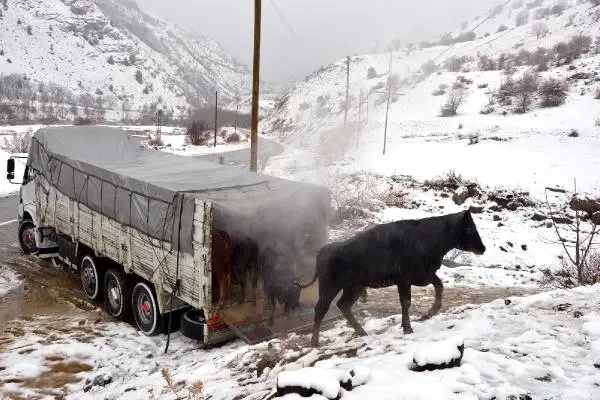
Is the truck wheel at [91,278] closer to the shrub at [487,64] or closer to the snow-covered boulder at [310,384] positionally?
the snow-covered boulder at [310,384]

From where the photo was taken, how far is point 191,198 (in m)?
7.18

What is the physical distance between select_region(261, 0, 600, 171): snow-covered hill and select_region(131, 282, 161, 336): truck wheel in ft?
24.8

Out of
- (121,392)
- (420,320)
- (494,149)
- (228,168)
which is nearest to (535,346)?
(420,320)

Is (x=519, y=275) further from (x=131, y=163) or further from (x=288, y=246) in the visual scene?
(x=131, y=163)

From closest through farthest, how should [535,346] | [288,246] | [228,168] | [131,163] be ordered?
[535,346] → [288,246] → [228,168] → [131,163]

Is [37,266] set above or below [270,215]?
below

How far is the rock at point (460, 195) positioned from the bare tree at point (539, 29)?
35.8 metres

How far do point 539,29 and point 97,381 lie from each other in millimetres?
54355

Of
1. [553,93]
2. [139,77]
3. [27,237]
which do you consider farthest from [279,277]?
[139,77]

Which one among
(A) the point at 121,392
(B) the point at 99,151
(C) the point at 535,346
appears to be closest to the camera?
(C) the point at 535,346

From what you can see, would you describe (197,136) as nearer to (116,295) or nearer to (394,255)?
(116,295)

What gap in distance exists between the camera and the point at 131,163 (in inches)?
473

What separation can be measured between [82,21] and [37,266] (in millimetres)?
153161

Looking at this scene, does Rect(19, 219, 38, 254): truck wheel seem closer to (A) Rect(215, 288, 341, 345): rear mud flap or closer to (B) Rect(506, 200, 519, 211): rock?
(A) Rect(215, 288, 341, 345): rear mud flap
